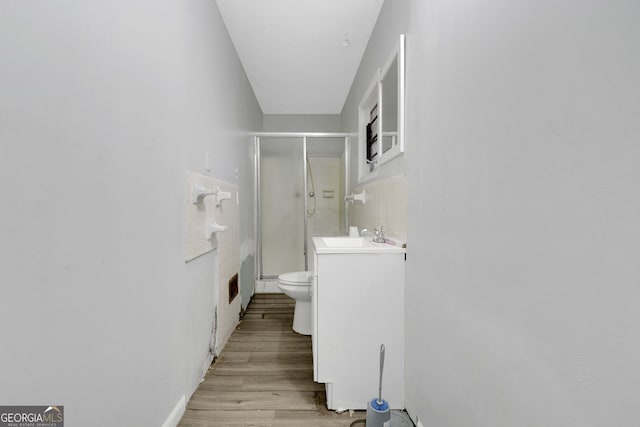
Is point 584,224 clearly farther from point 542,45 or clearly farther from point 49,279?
point 49,279

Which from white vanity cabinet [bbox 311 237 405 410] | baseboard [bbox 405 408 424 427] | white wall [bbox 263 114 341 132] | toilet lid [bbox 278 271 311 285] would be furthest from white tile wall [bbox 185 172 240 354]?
white wall [bbox 263 114 341 132]

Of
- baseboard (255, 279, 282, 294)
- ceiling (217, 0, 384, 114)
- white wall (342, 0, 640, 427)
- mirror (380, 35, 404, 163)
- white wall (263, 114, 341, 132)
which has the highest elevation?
ceiling (217, 0, 384, 114)

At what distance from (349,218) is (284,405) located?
Answer: 224cm

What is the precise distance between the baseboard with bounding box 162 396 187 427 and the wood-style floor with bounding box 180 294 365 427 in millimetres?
33

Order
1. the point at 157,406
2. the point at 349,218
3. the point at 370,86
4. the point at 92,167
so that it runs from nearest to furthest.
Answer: the point at 92,167, the point at 157,406, the point at 370,86, the point at 349,218

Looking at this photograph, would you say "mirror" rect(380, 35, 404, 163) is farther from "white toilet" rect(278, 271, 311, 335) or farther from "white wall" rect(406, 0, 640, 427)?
"white toilet" rect(278, 271, 311, 335)

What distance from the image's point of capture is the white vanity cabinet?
1.45 metres

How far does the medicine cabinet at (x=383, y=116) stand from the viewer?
1.52 meters

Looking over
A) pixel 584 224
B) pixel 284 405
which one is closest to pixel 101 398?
pixel 284 405

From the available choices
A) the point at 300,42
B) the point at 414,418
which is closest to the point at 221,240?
the point at 414,418

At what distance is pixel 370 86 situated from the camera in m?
2.17

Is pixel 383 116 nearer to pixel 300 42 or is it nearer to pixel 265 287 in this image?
pixel 300 42

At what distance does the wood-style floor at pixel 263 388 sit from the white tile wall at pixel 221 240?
0.60 ft

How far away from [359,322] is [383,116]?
4.24ft
